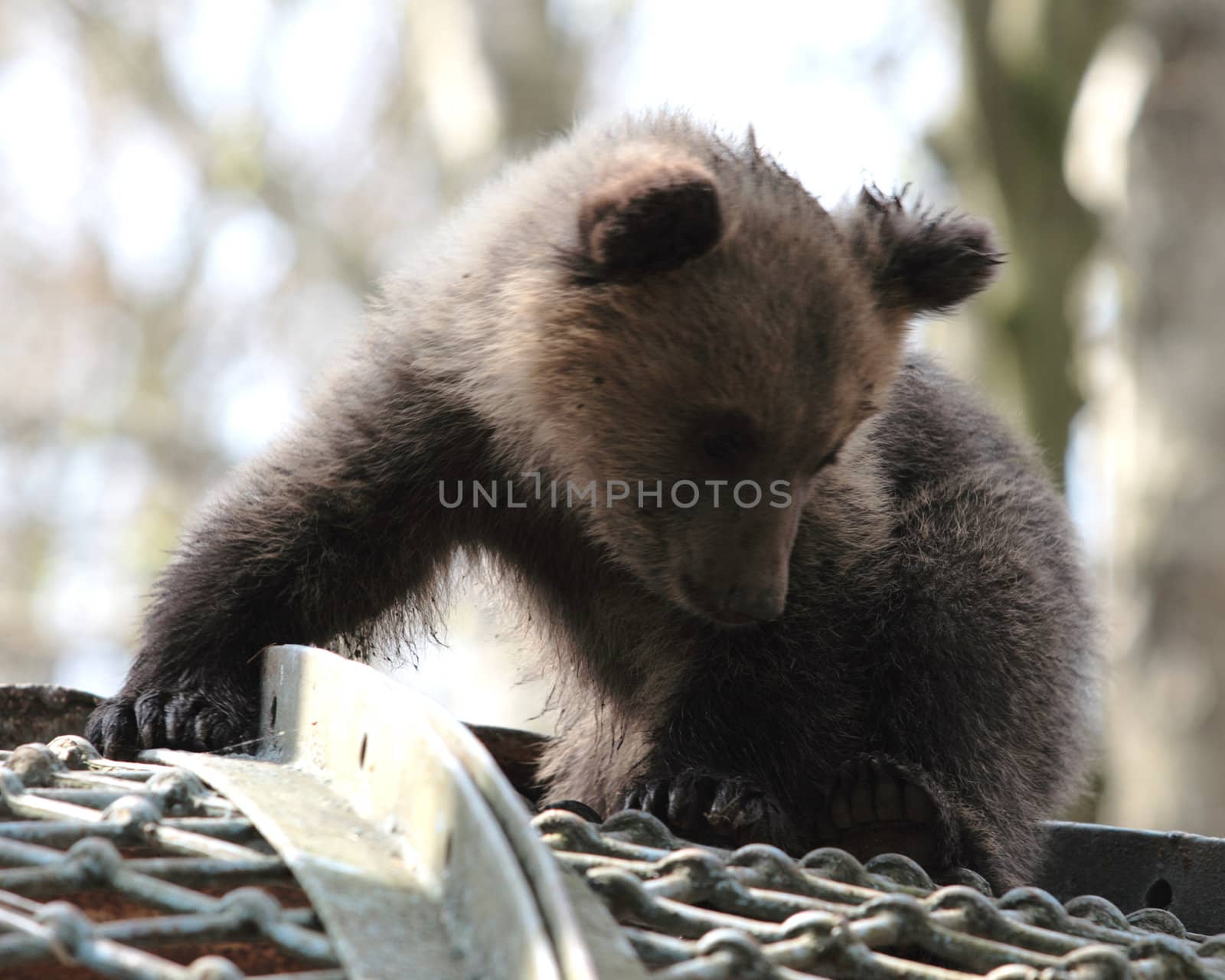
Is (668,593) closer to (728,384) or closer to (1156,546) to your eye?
(728,384)

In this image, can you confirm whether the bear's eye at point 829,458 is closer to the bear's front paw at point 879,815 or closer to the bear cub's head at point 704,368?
the bear cub's head at point 704,368

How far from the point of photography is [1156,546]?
11.4m

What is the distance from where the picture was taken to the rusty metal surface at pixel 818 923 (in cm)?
249

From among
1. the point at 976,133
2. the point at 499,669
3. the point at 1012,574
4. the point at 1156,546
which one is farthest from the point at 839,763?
the point at 499,669

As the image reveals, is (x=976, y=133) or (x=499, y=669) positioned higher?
(x=976, y=133)

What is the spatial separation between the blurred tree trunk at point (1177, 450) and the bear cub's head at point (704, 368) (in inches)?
292

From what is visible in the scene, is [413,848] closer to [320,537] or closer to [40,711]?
[40,711]

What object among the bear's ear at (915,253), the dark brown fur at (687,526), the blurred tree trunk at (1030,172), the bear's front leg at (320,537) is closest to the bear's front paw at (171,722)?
the dark brown fur at (687,526)

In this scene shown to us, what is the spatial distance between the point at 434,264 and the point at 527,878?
324 cm

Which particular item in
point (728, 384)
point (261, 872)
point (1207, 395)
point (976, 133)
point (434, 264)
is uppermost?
point (976, 133)

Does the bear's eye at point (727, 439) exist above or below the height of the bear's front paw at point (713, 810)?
above

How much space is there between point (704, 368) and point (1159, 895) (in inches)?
81.0

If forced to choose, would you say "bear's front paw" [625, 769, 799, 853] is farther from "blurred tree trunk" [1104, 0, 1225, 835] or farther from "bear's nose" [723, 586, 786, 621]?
"blurred tree trunk" [1104, 0, 1225, 835]

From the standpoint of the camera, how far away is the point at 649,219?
4.23m
